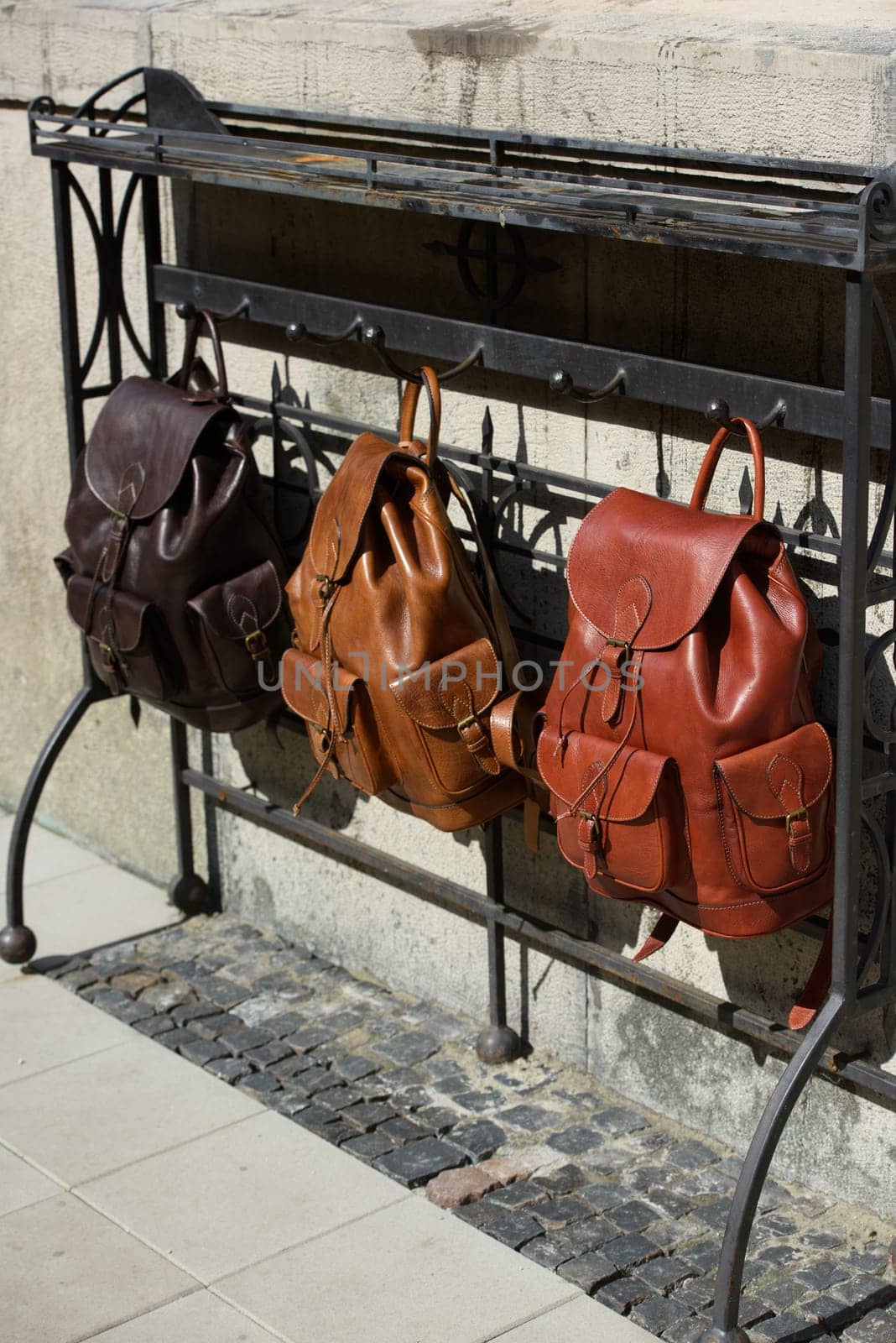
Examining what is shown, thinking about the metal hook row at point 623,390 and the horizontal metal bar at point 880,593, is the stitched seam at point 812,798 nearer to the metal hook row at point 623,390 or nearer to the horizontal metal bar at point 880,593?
the horizontal metal bar at point 880,593

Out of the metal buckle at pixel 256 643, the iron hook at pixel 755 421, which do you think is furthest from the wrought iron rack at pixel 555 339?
the metal buckle at pixel 256 643

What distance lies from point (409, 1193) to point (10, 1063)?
111 cm

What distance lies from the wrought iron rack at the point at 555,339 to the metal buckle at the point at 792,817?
96 millimetres

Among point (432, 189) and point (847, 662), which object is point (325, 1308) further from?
point (432, 189)

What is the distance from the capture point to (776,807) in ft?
10.0

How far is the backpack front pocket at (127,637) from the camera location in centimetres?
416

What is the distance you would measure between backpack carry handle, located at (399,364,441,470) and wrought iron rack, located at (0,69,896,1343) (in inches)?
2.2

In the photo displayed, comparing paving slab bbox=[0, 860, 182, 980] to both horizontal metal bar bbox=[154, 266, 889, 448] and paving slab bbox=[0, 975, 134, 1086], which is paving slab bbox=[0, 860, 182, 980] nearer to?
paving slab bbox=[0, 975, 134, 1086]

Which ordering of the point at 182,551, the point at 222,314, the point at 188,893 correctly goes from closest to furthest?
the point at 182,551
the point at 222,314
the point at 188,893

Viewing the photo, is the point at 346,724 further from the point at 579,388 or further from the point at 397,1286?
the point at 397,1286

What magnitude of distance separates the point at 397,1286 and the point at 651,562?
1399 mm

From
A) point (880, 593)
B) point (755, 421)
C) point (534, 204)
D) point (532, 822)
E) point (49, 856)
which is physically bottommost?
point (49, 856)

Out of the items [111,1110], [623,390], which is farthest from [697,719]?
[111,1110]

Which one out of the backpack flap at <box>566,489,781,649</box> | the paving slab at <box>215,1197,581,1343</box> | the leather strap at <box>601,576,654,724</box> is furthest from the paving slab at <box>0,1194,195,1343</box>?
the backpack flap at <box>566,489,781,649</box>
